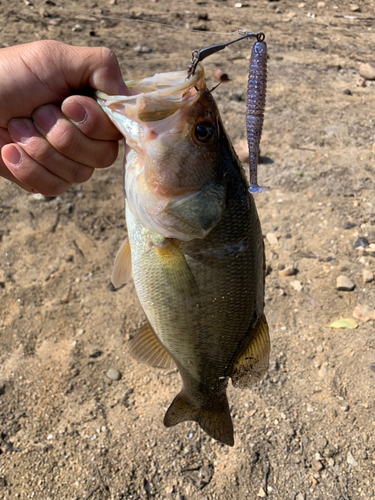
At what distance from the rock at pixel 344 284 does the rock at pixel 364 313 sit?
19 centimetres

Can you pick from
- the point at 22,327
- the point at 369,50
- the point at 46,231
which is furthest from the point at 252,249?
the point at 369,50

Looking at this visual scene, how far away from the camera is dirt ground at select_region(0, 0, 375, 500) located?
2.72 meters

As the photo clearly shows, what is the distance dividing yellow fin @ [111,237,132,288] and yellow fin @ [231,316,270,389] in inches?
26.1

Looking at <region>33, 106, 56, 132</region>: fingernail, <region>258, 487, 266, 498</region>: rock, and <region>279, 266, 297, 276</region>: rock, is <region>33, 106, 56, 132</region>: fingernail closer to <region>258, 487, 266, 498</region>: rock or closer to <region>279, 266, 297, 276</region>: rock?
<region>258, 487, 266, 498</region>: rock

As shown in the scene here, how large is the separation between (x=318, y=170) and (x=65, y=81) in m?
3.71

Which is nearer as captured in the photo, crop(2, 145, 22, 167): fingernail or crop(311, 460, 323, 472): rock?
crop(2, 145, 22, 167): fingernail

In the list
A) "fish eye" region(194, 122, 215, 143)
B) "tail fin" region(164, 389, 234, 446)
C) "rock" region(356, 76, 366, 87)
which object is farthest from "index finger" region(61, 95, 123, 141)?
"rock" region(356, 76, 366, 87)

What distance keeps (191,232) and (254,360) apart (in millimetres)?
741

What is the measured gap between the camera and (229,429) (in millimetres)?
2146

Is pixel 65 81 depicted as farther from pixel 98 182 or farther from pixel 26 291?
pixel 98 182

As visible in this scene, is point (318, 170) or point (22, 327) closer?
point (22, 327)

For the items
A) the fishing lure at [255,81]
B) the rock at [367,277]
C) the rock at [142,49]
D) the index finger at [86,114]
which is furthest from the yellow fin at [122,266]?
the rock at [142,49]

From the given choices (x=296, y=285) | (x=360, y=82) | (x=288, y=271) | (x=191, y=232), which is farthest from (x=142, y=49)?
(x=191, y=232)

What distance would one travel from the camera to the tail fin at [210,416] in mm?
2143
